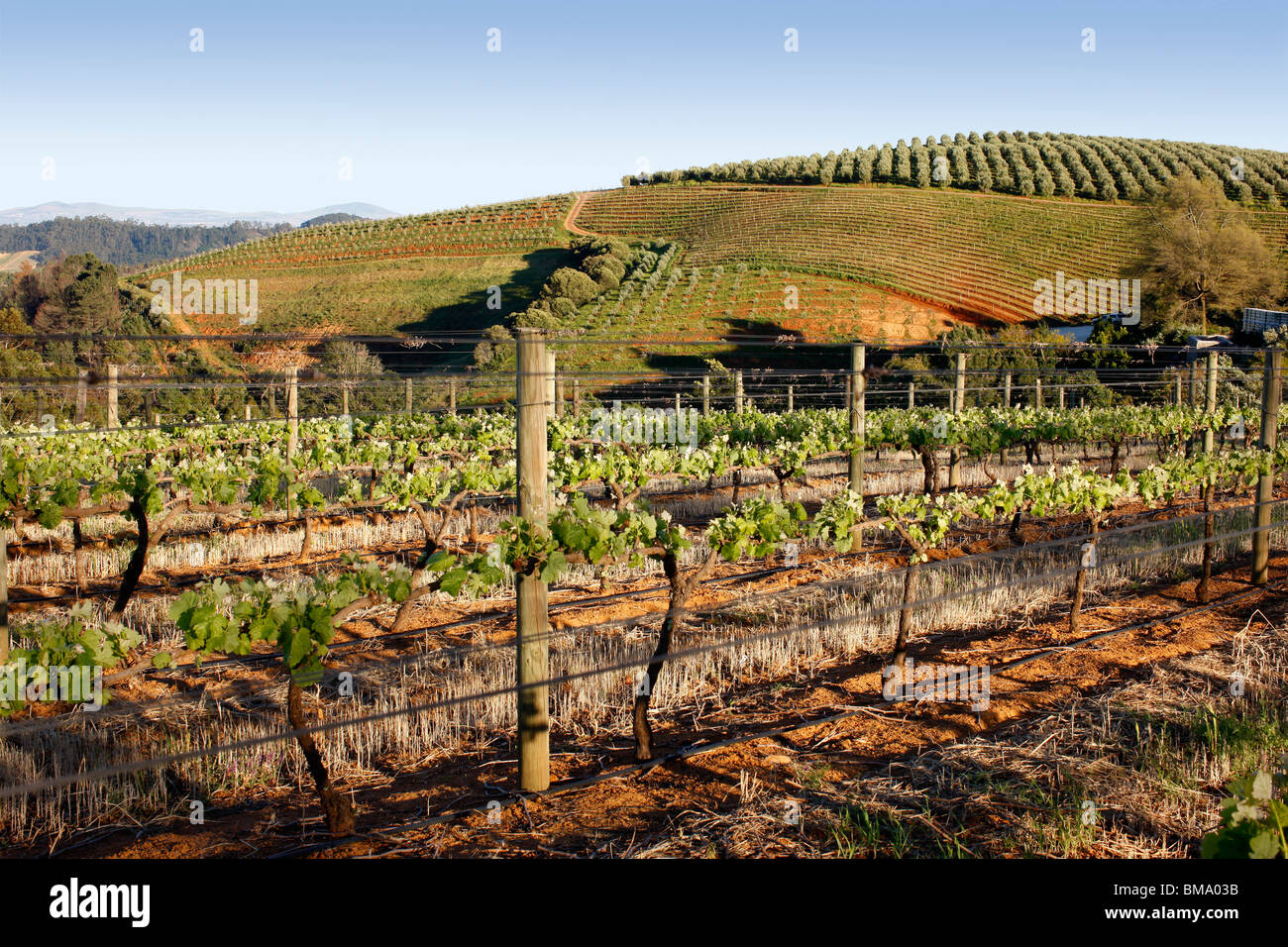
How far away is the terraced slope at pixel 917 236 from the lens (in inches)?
1841

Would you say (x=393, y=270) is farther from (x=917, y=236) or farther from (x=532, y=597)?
(x=532, y=597)

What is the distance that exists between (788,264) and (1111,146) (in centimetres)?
3768

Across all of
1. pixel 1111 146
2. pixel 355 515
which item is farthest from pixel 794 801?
pixel 1111 146

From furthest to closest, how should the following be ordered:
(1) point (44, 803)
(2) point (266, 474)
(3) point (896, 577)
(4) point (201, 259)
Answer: (4) point (201, 259) < (2) point (266, 474) < (3) point (896, 577) < (1) point (44, 803)

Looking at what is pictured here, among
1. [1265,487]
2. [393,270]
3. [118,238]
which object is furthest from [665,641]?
[118,238]

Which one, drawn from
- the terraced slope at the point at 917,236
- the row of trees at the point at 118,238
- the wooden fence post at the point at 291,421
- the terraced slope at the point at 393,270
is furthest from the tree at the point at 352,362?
the row of trees at the point at 118,238

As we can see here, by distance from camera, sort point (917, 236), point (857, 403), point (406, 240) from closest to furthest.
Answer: point (857, 403) < point (917, 236) < point (406, 240)

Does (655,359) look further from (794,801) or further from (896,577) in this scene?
(794,801)

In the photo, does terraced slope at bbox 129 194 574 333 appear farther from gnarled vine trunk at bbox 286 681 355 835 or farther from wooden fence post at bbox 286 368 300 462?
gnarled vine trunk at bbox 286 681 355 835

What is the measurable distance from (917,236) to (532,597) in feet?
176

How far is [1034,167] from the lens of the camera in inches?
2520

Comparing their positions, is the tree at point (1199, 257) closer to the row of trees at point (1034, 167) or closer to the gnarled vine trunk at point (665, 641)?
the row of trees at point (1034, 167)

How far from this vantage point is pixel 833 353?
3762cm

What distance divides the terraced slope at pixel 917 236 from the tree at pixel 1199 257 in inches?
292
